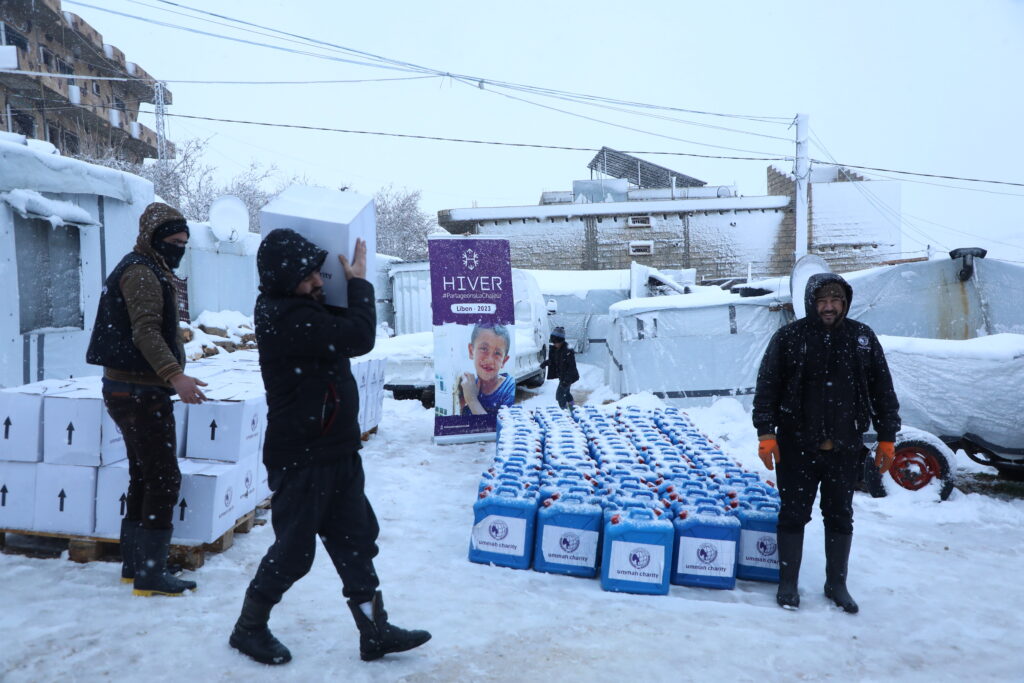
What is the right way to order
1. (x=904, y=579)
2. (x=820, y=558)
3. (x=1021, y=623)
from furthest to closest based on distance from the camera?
(x=820, y=558) < (x=904, y=579) < (x=1021, y=623)

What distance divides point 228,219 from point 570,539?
11.1 metres

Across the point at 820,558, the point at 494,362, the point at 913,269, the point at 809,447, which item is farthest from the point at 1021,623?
the point at 913,269

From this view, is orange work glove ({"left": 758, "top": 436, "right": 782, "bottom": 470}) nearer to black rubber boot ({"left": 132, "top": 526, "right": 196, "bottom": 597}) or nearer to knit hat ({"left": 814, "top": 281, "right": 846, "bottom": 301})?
knit hat ({"left": 814, "top": 281, "right": 846, "bottom": 301})

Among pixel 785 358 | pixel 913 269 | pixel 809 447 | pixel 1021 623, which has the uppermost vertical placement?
pixel 913 269

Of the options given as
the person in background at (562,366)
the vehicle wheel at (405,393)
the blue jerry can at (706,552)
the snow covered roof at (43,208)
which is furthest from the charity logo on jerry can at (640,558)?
the vehicle wheel at (405,393)

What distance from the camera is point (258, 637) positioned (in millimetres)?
2967

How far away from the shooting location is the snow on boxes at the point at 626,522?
409 cm

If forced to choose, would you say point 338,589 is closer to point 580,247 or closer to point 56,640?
point 56,640

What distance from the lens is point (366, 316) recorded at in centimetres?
279

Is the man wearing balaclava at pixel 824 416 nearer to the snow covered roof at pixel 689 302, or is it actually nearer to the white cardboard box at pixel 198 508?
the white cardboard box at pixel 198 508

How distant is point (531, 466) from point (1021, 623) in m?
3.10

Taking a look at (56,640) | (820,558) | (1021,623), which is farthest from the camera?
(820,558)

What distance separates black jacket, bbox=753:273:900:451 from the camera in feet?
12.7

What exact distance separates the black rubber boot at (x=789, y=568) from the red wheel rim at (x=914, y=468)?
2917 mm
